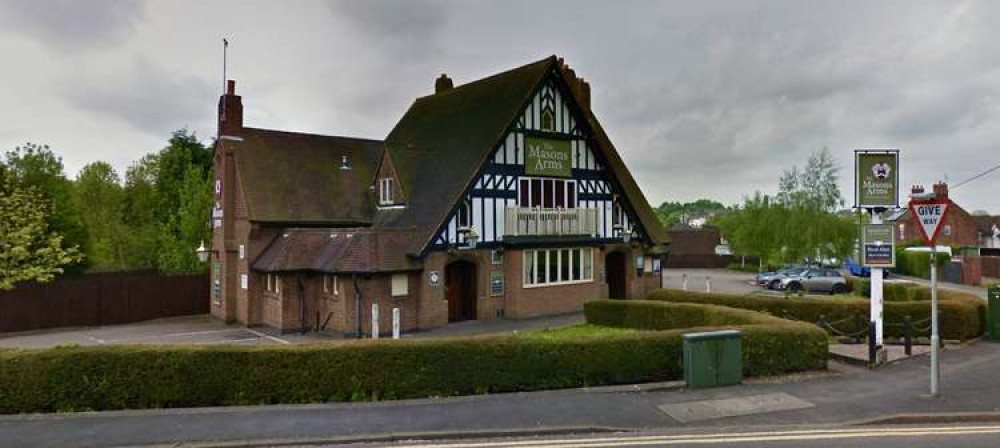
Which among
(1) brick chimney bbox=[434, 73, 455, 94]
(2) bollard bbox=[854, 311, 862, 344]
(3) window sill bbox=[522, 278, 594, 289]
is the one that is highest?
(1) brick chimney bbox=[434, 73, 455, 94]

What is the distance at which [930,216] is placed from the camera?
1231cm

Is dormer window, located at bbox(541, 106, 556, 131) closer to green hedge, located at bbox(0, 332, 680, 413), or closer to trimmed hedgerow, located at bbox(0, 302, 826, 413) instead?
trimmed hedgerow, located at bbox(0, 302, 826, 413)

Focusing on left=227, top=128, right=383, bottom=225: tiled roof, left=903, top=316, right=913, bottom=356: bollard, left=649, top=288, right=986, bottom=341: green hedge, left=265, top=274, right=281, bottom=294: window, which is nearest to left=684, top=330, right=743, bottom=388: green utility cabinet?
left=903, top=316, right=913, bottom=356: bollard

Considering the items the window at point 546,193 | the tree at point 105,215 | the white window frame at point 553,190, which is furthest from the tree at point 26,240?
the window at point 546,193

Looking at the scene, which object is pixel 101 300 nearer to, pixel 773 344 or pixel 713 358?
pixel 713 358

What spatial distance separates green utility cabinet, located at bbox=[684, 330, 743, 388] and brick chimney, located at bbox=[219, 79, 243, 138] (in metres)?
21.3

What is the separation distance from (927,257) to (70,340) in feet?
186

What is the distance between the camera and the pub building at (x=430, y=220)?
75.7 feet

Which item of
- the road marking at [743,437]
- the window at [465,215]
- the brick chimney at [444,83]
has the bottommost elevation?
the road marking at [743,437]

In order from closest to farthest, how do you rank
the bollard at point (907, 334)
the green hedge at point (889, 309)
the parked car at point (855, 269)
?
the bollard at point (907, 334) → the green hedge at point (889, 309) → the parked car at point (855, 269)

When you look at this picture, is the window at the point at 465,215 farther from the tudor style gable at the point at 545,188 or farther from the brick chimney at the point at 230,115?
the brick chimney at the point at 230,115

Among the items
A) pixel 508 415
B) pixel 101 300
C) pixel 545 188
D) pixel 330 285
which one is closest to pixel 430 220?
pixel 330 285

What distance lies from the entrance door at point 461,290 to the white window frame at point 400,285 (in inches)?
105

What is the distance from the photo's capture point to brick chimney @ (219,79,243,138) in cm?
2639
